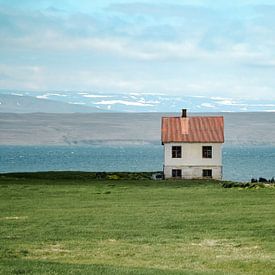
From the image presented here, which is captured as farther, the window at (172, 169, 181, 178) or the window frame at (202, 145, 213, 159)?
the window frame at (202, 145, 213, 159)

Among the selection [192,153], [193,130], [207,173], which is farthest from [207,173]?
[193,130]

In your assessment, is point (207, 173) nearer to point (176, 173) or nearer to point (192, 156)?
point (192, 156)

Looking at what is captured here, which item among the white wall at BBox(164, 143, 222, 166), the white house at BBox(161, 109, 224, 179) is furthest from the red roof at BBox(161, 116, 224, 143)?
the white wall at BBox(164, 143, 222, 166)

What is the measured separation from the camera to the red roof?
66.1 m

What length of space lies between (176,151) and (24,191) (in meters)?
25.3

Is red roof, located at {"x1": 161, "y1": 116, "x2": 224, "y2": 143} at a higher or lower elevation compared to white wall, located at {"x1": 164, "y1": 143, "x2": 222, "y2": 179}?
higher

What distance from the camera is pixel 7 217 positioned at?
95.2ft

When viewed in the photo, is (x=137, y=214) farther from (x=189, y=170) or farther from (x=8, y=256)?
(x=189, y=170)

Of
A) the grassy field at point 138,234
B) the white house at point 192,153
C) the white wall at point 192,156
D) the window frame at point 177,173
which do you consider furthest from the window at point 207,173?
the grassy field at point 138,234

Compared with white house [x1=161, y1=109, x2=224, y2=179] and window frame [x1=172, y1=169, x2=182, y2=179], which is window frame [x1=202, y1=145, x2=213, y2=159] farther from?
window frame [x1=172, y1=169, x2=182, y2=179]

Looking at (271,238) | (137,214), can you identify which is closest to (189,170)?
(137,214)

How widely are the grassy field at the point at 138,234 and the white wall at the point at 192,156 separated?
25.2m

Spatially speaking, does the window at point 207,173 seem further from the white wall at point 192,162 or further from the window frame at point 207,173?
the white wall at point 192,162

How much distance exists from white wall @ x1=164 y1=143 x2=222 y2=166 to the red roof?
1.51 feet
